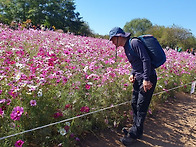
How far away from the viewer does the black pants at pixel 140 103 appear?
7.16ft

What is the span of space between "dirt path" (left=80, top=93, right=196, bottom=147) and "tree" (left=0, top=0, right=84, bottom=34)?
2910 centimetres

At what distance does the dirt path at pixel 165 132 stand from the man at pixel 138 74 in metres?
0.23

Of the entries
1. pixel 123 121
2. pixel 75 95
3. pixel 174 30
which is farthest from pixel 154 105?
pixel 174 30

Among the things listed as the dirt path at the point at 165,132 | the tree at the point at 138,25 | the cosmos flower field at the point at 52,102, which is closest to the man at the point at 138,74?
the dirt path at the point at 165,132

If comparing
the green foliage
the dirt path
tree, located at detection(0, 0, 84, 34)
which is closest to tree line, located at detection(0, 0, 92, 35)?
tree, located at detection(0, 0, 84, 34)

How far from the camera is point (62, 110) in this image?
7.19 ft

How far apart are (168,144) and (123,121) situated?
72cm

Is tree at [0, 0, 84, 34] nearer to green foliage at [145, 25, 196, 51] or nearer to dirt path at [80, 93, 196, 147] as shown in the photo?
green foliage at [145, 25, 196, 51]

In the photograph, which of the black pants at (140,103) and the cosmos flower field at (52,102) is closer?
the cosmos flower field at (52,102)

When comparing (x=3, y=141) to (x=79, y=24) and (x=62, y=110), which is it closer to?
(x=62, y=110)

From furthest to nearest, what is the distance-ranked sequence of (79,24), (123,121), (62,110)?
(79,24) < (123,121) < (62,110)

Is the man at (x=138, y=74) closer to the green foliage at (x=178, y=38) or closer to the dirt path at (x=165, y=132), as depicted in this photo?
the dirt path at (x=165, y=132)

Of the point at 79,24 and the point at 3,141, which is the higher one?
the point at 79,24

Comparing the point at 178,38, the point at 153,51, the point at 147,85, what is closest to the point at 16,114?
the point at 147,85
